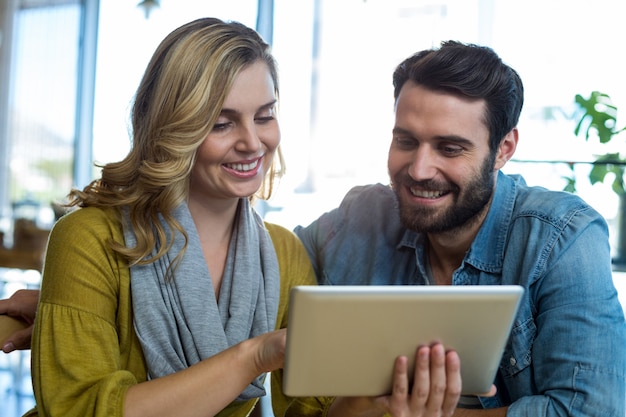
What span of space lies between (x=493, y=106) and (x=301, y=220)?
4.90 m

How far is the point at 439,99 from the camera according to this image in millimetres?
1685

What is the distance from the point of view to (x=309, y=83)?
6.59m

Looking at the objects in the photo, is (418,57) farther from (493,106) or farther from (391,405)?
(391,405)

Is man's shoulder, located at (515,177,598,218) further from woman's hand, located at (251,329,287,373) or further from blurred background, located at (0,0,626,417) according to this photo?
blurred background, located at (0,0,626,417)

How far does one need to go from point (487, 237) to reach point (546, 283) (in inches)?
7.6

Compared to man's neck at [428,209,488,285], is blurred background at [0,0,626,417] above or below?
above

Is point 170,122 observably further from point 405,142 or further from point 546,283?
point 546,283

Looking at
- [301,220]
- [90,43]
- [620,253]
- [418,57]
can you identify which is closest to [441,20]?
[301,220]

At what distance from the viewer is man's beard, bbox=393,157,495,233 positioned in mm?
1689

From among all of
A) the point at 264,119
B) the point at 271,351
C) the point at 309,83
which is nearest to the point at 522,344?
the point at 271,351

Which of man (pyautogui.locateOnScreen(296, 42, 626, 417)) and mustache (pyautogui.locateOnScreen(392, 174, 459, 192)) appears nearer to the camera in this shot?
man (pyautogui.locateOnScreen(296, 42, 626, 417))

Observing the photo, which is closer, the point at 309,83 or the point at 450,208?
the point at 450,208

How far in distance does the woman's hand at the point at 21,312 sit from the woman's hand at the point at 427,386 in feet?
2.45

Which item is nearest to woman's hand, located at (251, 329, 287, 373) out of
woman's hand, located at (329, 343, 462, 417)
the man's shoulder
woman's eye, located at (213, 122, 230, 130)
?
woman's hand, located at (329, 343, 462, 417)
